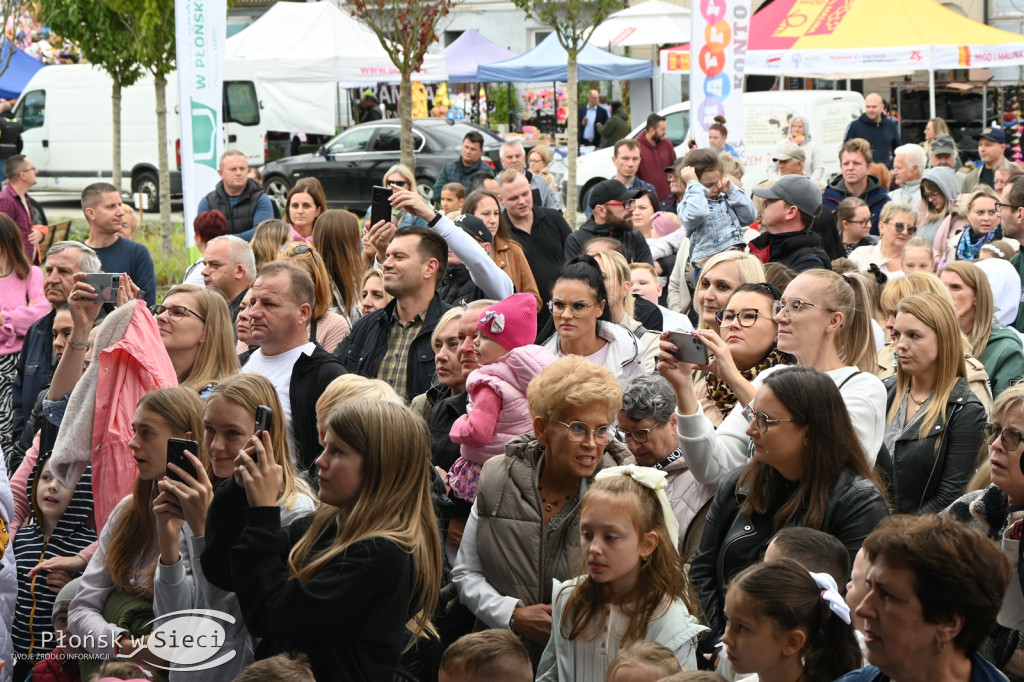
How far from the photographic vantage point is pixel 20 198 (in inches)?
467

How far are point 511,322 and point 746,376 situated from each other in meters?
1.05

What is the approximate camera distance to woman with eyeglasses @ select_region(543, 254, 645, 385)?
5.40m

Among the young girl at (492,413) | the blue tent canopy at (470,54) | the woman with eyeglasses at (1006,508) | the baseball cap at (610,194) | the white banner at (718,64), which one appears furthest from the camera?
the blue tent canopy at (470,54)

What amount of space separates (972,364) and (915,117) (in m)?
22.5

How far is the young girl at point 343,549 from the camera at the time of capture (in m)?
3.22

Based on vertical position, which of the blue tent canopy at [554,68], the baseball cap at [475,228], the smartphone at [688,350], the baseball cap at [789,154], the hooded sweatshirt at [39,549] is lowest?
the hooded sweatshirt at [39,549]

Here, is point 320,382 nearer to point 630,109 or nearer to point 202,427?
point 202,427

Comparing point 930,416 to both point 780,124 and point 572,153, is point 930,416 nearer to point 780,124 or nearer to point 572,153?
point 572,153

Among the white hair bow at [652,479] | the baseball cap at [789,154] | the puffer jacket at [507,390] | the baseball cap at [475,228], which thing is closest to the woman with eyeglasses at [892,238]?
the baseball cap at [789,154]

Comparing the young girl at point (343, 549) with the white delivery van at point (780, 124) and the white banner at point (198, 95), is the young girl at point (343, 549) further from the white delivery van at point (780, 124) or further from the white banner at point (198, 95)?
the white delivery van at point (780, 124)

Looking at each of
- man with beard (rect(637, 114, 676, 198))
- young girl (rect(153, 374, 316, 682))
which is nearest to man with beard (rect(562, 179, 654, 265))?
young girl (rect(153, 374, 316, 682))

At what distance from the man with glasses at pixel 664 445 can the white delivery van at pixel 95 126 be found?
65.6 feet

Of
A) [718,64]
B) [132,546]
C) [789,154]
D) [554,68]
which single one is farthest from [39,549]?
[554,68]

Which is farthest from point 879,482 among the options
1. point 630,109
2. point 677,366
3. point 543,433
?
point 630,109
